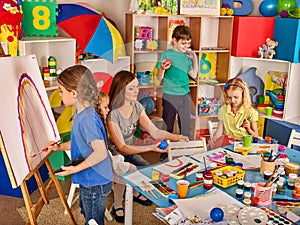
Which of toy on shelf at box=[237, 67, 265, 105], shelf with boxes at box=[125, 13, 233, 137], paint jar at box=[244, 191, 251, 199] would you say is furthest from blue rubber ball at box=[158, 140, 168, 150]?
toy on shelf at box=[237, 67, 265, 105]

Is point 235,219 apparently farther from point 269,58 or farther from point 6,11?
point 269,58

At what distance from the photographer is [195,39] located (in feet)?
9.86

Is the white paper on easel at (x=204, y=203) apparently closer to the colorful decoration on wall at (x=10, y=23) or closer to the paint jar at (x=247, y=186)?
the paint jar at (x=247, y=186)

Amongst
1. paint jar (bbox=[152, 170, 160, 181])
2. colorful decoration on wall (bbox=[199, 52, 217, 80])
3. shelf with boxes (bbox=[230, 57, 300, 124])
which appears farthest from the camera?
colorful decoration on wall (bbox=[199, 52, 217, 80])

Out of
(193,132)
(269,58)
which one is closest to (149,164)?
(193,132)

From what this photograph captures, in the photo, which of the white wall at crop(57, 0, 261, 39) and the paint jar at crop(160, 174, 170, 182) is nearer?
the paint jar at crop(160, 174, 170, 182)

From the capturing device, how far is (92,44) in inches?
98.3

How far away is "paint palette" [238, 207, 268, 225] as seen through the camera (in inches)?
46.7

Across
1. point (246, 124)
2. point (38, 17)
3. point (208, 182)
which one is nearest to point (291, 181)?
point (208, 182)

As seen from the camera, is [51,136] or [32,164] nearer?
[32,164]

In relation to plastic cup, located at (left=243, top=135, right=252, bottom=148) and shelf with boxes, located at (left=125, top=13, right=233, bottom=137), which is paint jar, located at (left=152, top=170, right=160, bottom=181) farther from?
shelf with boxes, located at (left=125, top=13, right=233, bottom=137)

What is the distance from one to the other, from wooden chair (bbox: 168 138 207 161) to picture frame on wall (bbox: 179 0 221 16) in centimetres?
126

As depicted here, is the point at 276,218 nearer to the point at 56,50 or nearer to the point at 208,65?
the point at 56,50

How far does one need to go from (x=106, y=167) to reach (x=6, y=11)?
111 centimetres
